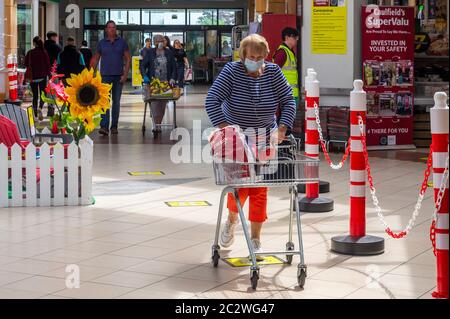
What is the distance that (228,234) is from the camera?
22.3 ft

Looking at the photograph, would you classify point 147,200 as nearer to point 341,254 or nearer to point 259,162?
point 341,254

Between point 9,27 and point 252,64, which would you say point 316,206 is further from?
point 9,27

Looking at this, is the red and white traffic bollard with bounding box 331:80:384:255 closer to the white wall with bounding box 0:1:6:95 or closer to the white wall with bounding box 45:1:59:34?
the white wall with bounding box 0:1:6:95

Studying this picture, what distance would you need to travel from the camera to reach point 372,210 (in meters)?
8.80

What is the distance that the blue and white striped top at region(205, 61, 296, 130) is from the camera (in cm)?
656

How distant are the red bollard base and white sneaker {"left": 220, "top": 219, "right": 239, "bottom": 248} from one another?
0.76 m

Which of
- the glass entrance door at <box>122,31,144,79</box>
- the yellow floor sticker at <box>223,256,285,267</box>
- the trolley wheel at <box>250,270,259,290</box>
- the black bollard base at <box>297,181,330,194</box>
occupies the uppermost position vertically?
the glass entrance door at <box>122,31,144,79</box>

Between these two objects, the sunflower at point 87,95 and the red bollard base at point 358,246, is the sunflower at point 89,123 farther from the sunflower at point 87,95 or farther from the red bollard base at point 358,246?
the red bollard base at point 358,246

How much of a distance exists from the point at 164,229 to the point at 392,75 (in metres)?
6.97

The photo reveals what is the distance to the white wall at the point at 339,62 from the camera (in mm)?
13484

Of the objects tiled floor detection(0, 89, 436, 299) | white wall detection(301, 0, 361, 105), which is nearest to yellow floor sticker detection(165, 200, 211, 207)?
tiled floor detection(0, 89, 436, 299)

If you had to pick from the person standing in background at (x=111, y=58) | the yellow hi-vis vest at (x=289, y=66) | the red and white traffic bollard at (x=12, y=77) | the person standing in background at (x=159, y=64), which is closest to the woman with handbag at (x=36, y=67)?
the red and white traffic bollard at (x=12, y=77)

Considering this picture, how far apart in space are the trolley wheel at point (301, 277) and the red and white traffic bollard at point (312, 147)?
280 centimetres
